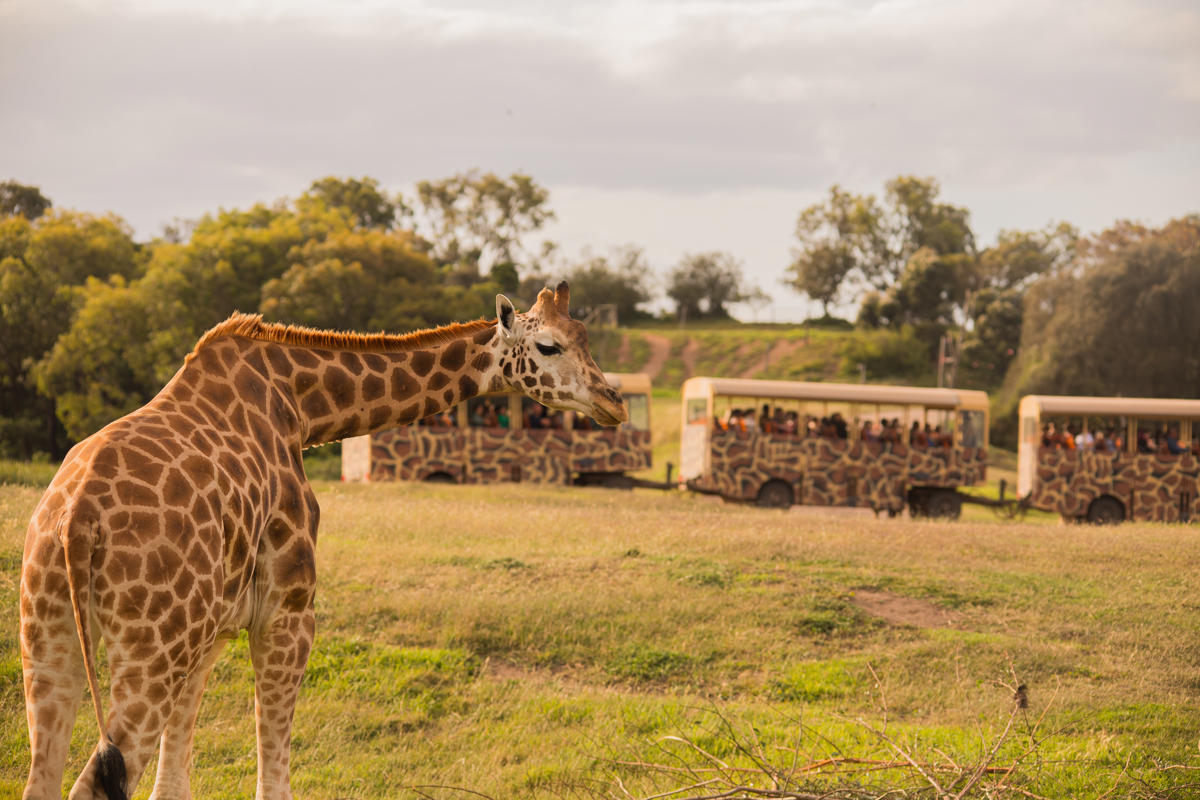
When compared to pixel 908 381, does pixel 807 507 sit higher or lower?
lower

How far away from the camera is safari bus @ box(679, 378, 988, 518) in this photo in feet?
74.5

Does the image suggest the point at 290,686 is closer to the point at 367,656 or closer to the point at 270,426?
the point at 270,426

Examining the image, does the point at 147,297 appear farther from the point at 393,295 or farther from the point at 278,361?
the point at 278,361

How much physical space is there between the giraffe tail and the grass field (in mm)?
2581

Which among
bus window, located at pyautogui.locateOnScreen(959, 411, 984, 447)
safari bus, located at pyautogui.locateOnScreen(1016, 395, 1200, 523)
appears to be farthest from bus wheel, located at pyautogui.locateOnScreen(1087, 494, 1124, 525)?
bus window, located at pyautogui.locateOnScreen(959, 411, 984, 447)

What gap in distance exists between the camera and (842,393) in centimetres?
2327

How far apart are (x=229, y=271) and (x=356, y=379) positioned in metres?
31.7

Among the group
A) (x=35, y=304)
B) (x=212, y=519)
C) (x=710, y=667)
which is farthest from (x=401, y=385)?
(x=35, y=304)

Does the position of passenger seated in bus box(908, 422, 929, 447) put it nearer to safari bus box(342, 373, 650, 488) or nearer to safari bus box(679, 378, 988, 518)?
safari bus box(679, 378, 988, 518)

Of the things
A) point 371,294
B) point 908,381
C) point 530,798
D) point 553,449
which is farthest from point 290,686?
point 908,381

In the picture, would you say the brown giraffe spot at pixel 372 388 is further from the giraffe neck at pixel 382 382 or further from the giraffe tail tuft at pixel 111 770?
the giraffe tail tuft at pixel 111 770

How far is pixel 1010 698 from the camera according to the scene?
27.8 feet

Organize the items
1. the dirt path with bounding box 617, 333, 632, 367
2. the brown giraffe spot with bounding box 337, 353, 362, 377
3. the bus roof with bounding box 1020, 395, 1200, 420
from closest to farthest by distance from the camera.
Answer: the brown giraffe spot with bounding box 337, 353, 362, 377 < the bus roof with bounding box 1020, 395, 1200, 420 < the dirt path with bounding box 617, 333, 632, 367

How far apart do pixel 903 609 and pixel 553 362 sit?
6.81m
